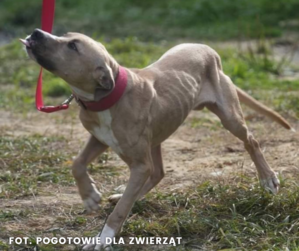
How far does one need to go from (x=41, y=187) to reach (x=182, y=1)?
1019 cm

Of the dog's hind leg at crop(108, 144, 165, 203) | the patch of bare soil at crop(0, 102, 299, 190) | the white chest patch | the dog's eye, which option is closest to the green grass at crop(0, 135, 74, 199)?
the patch of bare soil at crop(0, 102, 299, 190)

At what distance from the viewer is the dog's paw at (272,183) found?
20.9ft

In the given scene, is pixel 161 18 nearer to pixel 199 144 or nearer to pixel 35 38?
pixel 199 144

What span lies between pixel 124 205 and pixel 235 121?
4.68ft

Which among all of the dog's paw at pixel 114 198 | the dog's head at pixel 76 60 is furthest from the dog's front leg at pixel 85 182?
the dog's head at pixel 76 60

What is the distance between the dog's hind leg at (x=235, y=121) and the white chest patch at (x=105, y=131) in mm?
1184

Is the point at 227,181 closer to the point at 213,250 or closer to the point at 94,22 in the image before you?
the point at 213,250

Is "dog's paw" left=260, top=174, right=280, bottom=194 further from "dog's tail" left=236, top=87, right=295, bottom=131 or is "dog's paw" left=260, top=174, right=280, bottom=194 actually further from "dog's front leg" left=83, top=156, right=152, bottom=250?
"dog's front leg" left=83, top=156, right=152, bottom=250

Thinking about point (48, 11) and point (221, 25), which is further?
point (221, 25)

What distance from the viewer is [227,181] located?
662 cm

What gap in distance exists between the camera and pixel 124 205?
218 inches

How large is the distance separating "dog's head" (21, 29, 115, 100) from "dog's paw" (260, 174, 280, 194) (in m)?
1.60

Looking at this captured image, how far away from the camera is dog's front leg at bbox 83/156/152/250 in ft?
18.0

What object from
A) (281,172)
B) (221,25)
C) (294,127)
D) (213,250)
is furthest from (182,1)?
(213,250)
